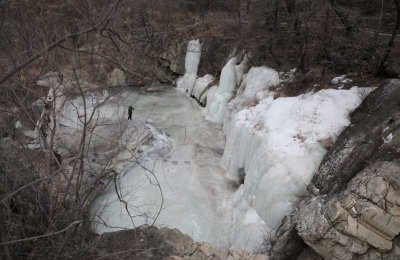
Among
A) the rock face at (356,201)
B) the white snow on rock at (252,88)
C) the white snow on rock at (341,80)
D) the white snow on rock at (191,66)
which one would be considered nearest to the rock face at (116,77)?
the white snow on rock at (191,66)

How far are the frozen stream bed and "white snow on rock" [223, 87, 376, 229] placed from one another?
82 cm

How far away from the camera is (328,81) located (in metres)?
9.33

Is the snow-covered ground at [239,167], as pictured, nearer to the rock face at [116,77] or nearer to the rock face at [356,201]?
the rock face at [356,201]

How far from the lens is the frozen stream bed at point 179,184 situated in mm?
7828

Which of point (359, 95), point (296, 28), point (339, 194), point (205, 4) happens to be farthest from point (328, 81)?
point (205, 4)

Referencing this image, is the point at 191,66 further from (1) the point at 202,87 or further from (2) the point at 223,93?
(2) the point at 223,93

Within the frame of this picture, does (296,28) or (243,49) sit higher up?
(296,28)

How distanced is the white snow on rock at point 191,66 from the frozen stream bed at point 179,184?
2.47m

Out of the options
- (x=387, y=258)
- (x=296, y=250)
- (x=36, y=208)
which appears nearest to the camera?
(x=36, y=208)

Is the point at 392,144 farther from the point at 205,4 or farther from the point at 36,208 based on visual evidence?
the point at 205,4

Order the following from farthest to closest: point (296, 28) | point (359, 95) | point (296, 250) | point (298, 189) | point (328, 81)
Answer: point (296, 28) → point (328, 81) → point (359, 95) → point (298, 189) → point (296, 250)

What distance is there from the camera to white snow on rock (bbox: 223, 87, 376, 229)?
6969mm

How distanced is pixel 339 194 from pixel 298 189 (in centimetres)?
127

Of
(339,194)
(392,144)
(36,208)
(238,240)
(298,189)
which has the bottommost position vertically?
(238,240)
